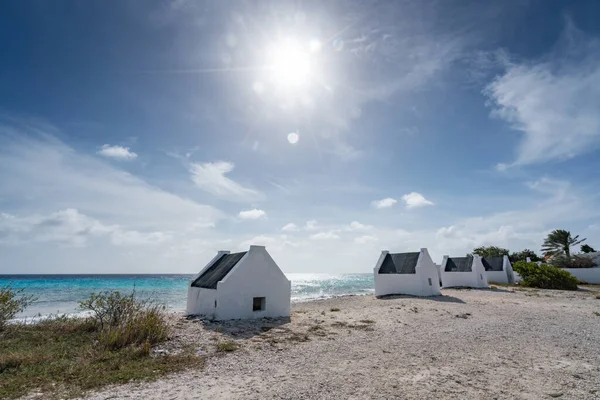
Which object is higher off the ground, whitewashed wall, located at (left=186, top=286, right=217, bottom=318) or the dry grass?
whitewashed wall, located at (left=186, top=286, right=217, bottom=318)

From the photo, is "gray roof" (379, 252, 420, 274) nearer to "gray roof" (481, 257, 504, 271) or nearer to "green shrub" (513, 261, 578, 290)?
"green shrub" (513, 261, 578, 290)

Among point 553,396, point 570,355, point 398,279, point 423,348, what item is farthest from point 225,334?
point 398,279

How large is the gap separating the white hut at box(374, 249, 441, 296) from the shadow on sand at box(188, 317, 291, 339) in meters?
18.0

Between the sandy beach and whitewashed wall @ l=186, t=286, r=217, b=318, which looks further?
whitewashed wall @ l=186, t=286, r=217, b=318

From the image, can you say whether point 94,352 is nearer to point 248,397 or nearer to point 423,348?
point 248,397

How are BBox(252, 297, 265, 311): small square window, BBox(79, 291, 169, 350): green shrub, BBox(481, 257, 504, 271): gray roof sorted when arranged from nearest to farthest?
1. BBox(79, 291, 169, 350): green shrub
2. BBox(252, 297, 265, 311): small square window
3. BBox(481, 257, 504, 271): gray roof

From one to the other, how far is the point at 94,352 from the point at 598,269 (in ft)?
199

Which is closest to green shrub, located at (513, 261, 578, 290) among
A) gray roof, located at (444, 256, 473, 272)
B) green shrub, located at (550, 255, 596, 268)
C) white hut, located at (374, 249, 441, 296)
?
gray roof, located at (444, 256, 473, 272)

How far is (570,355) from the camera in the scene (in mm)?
10688

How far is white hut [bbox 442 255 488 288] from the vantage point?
4144 cm

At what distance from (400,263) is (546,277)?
73.4 ft

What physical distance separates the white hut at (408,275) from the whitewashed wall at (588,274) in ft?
94.6

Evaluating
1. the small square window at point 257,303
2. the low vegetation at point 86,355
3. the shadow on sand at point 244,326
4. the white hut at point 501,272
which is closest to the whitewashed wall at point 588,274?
the white hut at point 501,272

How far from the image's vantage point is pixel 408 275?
3169cm
